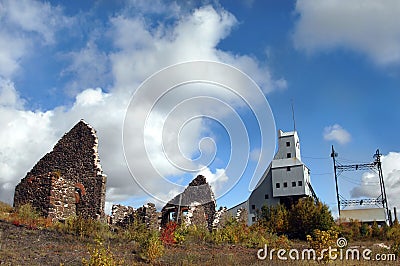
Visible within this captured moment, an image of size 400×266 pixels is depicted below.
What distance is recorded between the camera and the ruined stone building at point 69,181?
21.3 m

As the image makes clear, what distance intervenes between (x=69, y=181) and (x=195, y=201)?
33.0 feet

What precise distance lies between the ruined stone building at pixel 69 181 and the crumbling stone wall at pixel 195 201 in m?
7.62

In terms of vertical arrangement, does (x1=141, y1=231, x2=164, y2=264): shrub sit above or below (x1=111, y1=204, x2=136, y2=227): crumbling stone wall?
below

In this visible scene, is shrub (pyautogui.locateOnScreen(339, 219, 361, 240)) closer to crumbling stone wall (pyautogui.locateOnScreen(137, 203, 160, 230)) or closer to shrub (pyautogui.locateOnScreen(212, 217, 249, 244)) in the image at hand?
shrub (pyautogui.locateOnScreen(212, 217, 249, 244))

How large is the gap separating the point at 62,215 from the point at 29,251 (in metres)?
9.23

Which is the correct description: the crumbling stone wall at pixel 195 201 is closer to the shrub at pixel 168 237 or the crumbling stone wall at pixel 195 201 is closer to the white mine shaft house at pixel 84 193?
the white mine shaft house at pixel 84 193

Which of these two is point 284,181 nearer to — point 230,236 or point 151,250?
point 230,236

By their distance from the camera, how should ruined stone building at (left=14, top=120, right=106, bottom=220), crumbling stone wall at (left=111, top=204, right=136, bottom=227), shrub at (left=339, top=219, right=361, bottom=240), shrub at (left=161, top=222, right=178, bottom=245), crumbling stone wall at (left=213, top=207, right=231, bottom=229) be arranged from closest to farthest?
shrub at (left=161, top=222, right=178, bottom=245), ruined stone building at (left=14, top=120, right=106, bottom=220), crumbling stone wall at (left=111, top=204, right=136, bottom=227), crumbling stone wall at (left=213, top=207, right=231, bottom=229), shrub at (left=339, top=219, right=361, bottom=240)

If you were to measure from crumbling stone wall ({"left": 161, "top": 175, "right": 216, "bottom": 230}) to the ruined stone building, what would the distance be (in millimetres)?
7621

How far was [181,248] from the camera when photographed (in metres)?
17.8

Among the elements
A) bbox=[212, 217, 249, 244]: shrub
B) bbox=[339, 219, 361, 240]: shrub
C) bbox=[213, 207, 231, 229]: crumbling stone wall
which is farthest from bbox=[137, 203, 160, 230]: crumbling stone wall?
bbox=[339, 219, 361, 240]: shrub

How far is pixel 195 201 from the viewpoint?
99.8ft

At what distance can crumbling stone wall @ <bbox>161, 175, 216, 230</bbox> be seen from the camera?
30.1 metres

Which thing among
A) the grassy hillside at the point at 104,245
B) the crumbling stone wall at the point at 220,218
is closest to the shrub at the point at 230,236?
the grassy hillside at the point at 104,245
